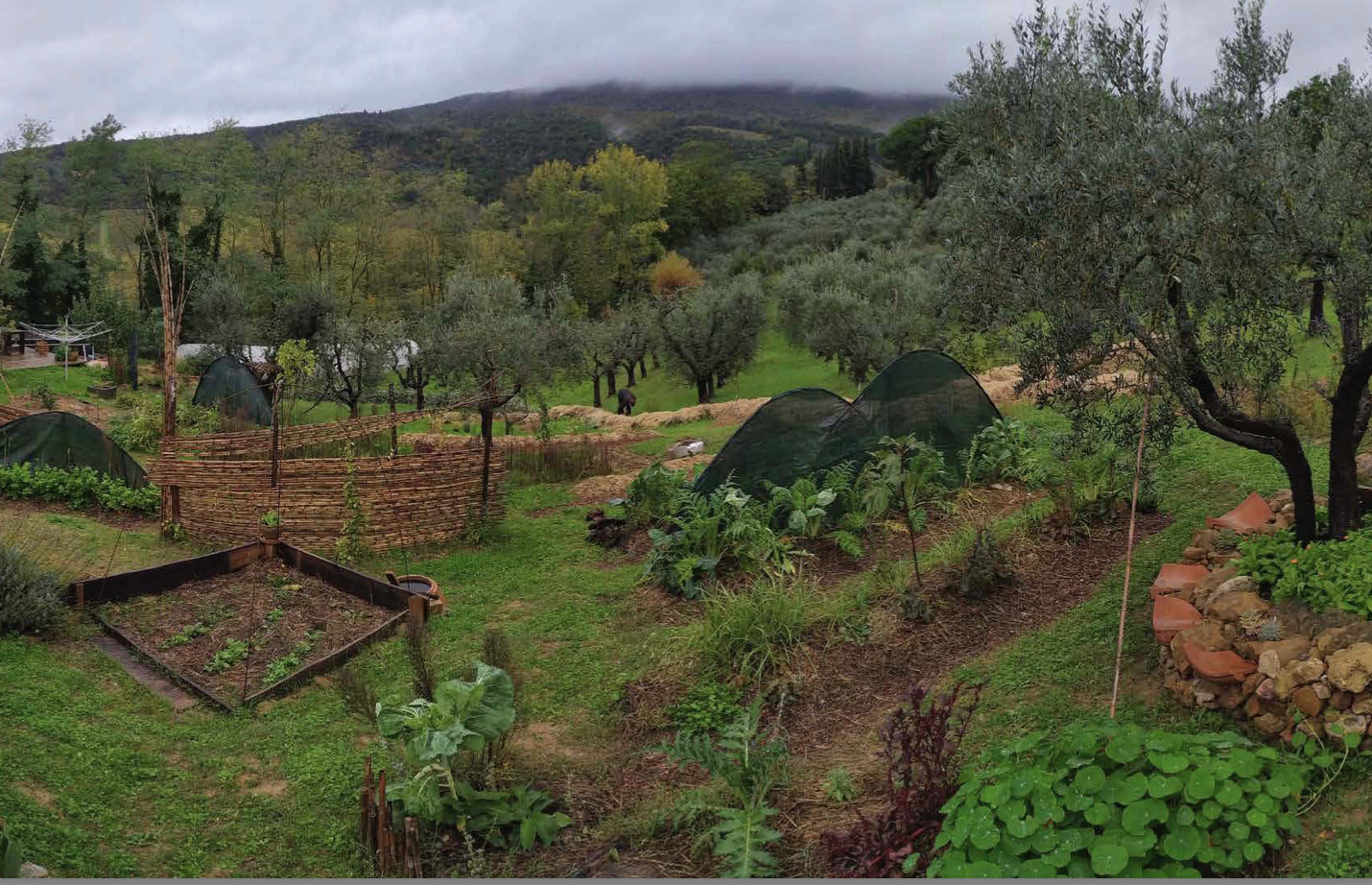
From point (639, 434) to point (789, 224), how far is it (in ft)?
155

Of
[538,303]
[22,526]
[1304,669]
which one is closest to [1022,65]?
[1304,669]

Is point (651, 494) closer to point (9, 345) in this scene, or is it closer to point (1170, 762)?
point (1170, 762)

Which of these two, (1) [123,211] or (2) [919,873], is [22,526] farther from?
(1) [123,211]

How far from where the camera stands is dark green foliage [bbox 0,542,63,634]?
295 inches

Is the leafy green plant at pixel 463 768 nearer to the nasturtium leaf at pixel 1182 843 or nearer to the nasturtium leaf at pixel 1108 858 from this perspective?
the nasturtium leaf at pixel 1108 858

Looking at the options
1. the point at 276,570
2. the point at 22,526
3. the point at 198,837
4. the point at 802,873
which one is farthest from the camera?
the point at 22,526

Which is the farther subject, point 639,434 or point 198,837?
point 639,434

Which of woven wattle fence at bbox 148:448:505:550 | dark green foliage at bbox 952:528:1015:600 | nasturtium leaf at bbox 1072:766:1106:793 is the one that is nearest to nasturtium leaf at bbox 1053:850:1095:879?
A: nasturtium leaf at bbox 1072:766:1106:793

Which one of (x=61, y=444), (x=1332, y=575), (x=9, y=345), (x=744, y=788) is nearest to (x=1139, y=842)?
(x=744, y=788)

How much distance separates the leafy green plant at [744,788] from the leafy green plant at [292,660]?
337 cm

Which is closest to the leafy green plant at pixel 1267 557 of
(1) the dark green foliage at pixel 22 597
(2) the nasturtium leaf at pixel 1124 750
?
(2) the nasturtium leaf at pixel 1124 750

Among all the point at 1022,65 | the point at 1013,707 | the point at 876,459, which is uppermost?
the point at 1022,65

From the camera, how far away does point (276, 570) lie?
31.1 ft

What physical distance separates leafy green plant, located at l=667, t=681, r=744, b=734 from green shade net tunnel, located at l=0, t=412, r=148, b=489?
9.86 m
